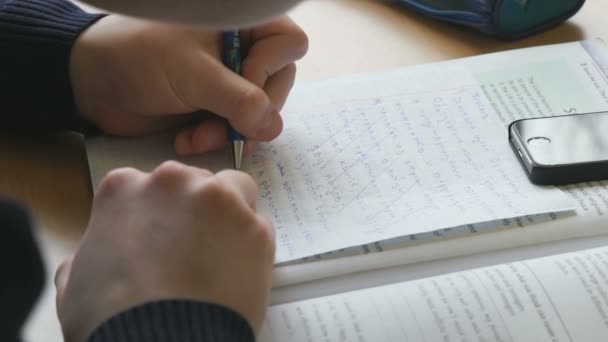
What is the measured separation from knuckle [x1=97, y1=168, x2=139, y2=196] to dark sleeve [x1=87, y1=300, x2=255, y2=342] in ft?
0.34

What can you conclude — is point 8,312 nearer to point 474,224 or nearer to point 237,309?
point 237,309

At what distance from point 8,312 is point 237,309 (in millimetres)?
193

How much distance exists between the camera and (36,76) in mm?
688

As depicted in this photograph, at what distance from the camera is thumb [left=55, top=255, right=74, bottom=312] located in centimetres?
52

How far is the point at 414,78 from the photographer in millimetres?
753

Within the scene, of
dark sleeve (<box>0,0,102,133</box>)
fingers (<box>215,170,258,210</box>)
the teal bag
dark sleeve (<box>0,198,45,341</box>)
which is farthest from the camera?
the teal bag

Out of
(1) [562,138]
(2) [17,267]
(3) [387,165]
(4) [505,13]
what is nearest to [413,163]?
(3) [387,165]

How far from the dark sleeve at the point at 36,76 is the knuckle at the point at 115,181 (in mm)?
151

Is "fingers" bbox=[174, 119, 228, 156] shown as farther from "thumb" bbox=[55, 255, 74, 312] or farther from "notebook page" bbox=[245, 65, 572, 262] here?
"thumb" bbox=[55, 255, 74, 312]

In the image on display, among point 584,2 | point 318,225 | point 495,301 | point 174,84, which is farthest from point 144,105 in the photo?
point 584,2

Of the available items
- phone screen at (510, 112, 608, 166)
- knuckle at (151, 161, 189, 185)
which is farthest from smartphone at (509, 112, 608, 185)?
knuckle at (151, 161, 189, 185)

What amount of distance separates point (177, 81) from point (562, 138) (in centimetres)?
31

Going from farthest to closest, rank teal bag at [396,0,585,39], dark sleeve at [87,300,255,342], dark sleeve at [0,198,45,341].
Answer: teal bag at [396,0,585,39] → dark sleeve at [87,300,255,342] → dark sleeve at [0,198,45,341]

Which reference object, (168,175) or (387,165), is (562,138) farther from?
(168,175)
